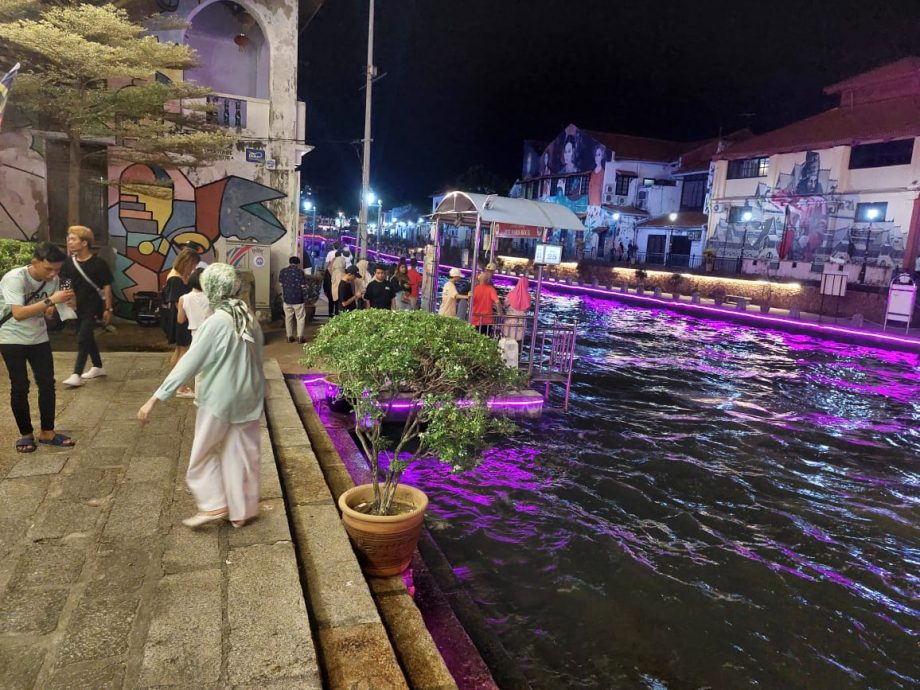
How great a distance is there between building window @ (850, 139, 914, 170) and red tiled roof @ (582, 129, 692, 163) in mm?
17044

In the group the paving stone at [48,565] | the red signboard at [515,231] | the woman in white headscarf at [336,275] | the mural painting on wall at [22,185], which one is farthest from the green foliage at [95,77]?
the paving stone at [48,565]

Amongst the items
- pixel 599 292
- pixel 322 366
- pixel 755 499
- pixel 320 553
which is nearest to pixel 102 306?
pixel 322 366

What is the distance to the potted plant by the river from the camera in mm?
3939

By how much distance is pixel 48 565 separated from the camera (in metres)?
3.52

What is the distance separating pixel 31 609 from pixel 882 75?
37.4 metres

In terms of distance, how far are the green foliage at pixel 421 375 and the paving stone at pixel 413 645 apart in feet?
2.05

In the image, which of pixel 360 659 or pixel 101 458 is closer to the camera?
pixel 360 659

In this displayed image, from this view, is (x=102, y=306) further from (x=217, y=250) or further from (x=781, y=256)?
(x=781, y=256)

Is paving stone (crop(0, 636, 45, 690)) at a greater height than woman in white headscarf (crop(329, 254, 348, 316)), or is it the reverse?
woman in white headscarf (crop(329, 254, 348, 316))

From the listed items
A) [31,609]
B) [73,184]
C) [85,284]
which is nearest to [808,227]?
[73,184]

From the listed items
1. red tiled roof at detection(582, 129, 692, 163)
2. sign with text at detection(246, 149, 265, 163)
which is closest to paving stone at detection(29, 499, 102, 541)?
sign with text at detection(246, 149, 265, 163)

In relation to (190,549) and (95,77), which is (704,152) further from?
(190,549)

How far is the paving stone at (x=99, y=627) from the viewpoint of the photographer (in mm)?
2797

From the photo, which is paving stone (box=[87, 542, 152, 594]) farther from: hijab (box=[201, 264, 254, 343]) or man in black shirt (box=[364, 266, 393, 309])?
man in black shirt (box=[364, 266, 393, 309])
